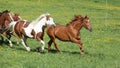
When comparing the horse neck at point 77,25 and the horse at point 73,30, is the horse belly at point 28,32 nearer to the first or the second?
the horse at point 73,30

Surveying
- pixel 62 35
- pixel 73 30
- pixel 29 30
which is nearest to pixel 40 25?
pixel 29 30

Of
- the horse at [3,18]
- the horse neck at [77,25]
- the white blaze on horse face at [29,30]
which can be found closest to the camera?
the horse neck at [77,25]

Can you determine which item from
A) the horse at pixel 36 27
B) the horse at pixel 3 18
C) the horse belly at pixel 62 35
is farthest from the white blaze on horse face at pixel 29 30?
the horse at pixel 3 18

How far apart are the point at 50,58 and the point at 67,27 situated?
10.9 ft

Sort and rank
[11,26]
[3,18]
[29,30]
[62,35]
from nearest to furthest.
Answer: [29,30]
[62,35]
[11,26]
[3,18]

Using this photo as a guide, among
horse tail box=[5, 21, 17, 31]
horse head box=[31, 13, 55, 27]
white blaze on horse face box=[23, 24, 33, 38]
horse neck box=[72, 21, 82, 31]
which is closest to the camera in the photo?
horse head box=[31, 13, 55, 27]

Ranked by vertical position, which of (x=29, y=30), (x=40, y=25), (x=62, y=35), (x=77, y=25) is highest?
(x=40, y=25)

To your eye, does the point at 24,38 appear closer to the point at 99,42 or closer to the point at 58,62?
the point at 58,62

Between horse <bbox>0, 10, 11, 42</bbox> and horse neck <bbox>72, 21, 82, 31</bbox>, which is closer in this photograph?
horse neck <bbox>72, 21, 82, 31</bbox>

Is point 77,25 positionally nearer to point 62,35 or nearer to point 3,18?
point 62,35

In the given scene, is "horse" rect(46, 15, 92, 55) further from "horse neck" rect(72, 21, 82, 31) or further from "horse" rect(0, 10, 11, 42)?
"horse" rect(0, 10, 11, 42)

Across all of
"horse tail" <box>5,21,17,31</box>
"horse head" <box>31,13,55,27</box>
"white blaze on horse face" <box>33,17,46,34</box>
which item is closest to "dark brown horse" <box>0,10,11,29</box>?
"horse tail" <box>5,21,17,31</box>

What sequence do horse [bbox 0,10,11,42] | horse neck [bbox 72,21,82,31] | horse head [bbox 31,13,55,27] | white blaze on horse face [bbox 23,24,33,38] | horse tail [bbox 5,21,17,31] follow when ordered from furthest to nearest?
horse [bbox 0,10,11,42] < horse tail [bbox 5,21,17,31] < white blaze on horse face [bbox 23,24,33,38] < horse neck [bbox 72,21,82,31] < horse head [bbox 31,13,55,27]

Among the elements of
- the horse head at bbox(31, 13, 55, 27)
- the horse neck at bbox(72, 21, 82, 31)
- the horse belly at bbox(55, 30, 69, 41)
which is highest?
the horse head at bbox(31, 13, 55, 27)
